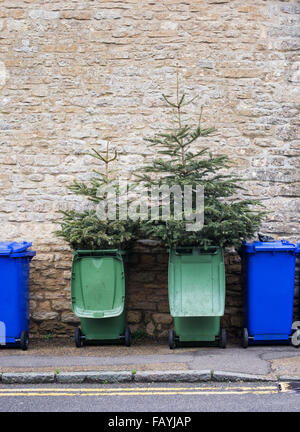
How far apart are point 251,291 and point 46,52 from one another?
13.4 ft

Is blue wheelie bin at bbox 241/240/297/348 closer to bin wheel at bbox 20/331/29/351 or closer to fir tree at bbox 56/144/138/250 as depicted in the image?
fir tree at bbox 56/144/138/250

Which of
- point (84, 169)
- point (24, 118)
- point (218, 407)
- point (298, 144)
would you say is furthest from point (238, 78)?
point (218, 407)

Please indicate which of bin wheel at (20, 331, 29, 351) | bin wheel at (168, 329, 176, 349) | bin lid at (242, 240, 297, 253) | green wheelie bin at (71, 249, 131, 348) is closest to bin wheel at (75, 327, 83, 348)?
green wheelie bin at (71, 249, 131, 348)

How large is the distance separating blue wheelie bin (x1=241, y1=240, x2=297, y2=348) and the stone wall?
1.08m

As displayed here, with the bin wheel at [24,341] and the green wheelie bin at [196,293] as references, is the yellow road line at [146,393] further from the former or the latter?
the bin wheel at [24,341]

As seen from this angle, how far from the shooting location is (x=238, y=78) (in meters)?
7.92

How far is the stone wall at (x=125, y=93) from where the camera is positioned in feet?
25.7

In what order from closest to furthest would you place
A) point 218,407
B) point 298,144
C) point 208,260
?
point 218,407 → point 208,260 → point 298,144

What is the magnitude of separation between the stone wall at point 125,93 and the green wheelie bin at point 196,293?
1.49 meters

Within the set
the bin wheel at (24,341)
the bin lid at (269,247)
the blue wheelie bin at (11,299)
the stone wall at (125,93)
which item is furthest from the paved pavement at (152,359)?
the stone wall at (125,93)

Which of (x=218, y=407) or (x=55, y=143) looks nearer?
Answer: (x=218, y=407)

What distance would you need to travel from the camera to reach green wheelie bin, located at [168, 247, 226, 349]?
21.7 ft

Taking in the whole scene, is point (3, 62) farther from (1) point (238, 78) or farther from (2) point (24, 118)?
(1) point (238, 78)

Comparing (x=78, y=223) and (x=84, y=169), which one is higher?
(x=84, y=169)
